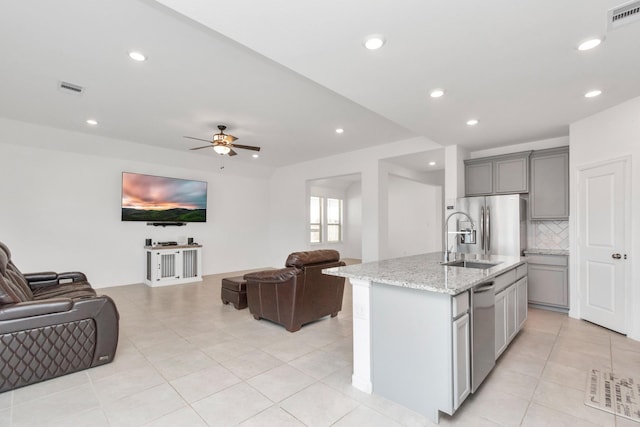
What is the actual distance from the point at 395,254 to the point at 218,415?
328 inches

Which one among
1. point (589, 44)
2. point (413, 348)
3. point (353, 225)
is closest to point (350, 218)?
point (353, 225)

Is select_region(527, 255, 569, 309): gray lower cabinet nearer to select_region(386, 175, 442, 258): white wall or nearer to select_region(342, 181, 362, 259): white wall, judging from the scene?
select_region(386, 175, 442, 258): white wall

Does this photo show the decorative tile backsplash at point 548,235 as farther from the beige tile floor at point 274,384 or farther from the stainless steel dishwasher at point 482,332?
the stainless steel dishwasher at point 482,332

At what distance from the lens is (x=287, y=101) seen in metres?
4.03

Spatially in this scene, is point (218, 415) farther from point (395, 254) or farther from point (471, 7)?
point (395, 254)

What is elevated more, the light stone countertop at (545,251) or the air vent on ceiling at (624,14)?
the air vent on ceiling at (624,14)

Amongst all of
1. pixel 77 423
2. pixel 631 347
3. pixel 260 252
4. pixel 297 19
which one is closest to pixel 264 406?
pixel 77 423

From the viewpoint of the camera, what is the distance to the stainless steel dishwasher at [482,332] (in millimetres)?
2182

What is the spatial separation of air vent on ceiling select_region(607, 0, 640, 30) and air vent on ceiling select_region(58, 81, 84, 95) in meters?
4.99

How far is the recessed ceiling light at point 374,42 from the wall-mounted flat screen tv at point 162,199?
5.82m

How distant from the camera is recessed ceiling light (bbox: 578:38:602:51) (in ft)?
7.49

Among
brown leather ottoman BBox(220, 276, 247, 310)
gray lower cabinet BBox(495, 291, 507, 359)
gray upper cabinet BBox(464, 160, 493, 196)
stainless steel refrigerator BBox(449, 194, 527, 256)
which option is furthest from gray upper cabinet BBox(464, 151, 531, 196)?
brown leather ottoman BBox(220, 276, 247, 310)

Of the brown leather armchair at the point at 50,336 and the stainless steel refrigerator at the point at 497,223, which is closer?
the brown leather armchair at the point at 50,336

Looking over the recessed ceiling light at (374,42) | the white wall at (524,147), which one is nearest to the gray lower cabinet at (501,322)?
the recessed ceiling light at (374,42)
